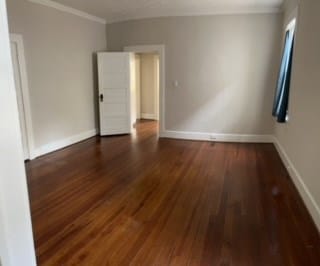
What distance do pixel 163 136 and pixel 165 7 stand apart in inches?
110

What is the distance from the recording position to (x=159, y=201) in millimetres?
3102

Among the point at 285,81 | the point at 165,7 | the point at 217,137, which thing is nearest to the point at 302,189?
the point at 285,81

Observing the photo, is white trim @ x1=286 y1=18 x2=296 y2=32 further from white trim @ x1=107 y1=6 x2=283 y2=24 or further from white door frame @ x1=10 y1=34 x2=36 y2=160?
white door frame @ x1=10 y1=34 x2=36 y2=160

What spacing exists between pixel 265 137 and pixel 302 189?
264 cm

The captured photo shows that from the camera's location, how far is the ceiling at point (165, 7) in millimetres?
4727

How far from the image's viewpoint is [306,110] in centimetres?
313

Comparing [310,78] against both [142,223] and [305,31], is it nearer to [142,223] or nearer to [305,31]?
[305,31]

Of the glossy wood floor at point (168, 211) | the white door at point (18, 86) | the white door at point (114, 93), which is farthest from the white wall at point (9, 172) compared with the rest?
the white door at point (114, 93)

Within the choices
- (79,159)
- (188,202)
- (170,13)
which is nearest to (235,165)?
(188,202)

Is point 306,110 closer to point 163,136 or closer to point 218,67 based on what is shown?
point 218,67

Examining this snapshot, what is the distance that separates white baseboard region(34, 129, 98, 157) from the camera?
15.6 feet

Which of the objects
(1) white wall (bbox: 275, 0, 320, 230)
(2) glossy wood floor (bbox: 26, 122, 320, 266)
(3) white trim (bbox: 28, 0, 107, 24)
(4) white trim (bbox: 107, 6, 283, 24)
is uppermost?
(4) white trim (bbox: 107, 6, 283, 24)

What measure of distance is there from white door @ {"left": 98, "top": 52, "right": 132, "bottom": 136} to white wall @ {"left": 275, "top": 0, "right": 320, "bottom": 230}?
3692 mm

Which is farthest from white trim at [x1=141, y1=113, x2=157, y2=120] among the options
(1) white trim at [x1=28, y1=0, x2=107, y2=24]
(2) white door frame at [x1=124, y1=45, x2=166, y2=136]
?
(1) white trim at [x1=28, y1=0, x2=107, y2=24]
